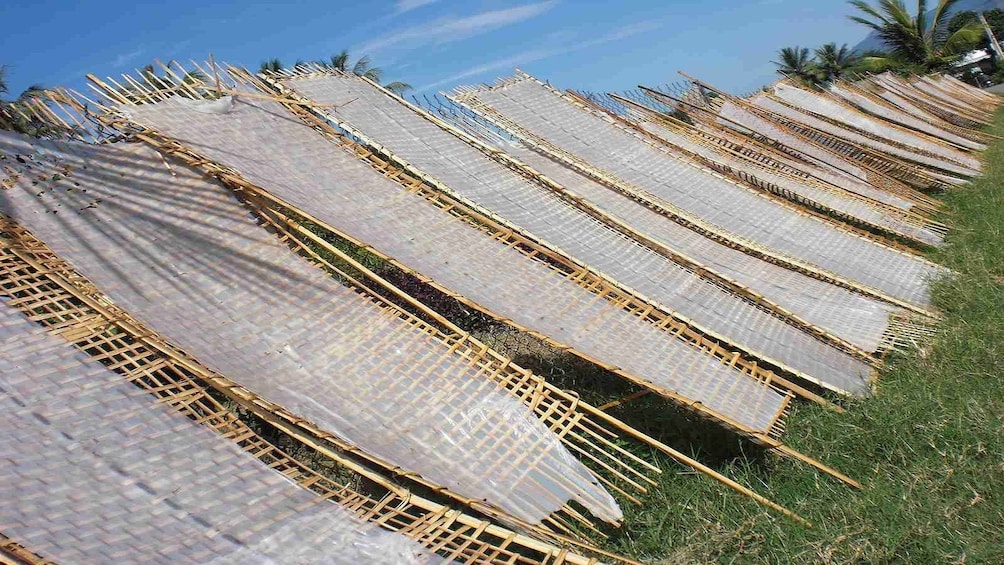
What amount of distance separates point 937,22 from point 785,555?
20282 mm

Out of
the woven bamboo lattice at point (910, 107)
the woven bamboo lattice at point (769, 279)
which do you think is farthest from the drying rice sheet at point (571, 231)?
the woven bamboo lattice at point (910, 107)

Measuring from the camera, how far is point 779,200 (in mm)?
5918

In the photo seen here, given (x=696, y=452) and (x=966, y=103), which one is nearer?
(x=696, y=452)

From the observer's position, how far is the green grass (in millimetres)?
2295

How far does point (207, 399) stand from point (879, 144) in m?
7.31

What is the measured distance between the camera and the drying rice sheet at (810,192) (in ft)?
18.6

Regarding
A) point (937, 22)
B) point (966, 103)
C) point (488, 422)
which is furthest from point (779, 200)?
point (937, 22)

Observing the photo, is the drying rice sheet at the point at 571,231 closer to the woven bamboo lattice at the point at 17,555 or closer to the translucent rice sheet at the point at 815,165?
the woven bamboo lattice at the point at 17,555

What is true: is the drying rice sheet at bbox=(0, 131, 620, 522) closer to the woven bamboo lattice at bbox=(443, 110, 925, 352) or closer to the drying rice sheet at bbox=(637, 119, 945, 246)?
the woven bamboo lattice at bbox=(443, 110, 925, 352)

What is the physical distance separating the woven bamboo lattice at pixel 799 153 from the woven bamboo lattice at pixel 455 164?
Answer: 3150mm

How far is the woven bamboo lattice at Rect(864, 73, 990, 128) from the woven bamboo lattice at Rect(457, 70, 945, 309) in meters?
7.35

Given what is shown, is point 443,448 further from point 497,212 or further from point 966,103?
point 966,103

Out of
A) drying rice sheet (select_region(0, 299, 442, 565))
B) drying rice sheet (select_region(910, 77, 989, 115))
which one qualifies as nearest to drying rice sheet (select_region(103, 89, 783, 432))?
drying rice sheet (select_region(0, 299, 442, 565))

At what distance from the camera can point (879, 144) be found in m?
7.73
